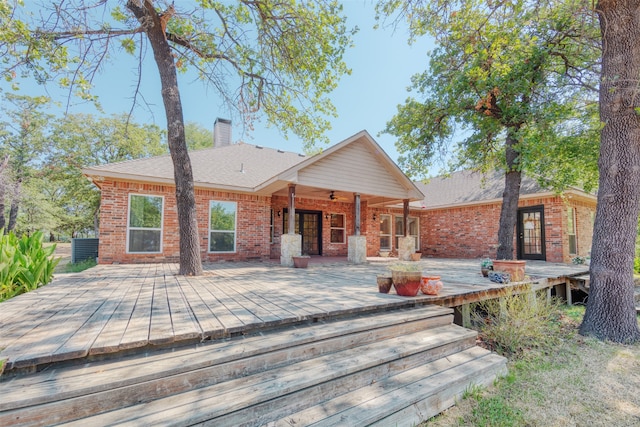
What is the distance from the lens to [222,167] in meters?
10.6

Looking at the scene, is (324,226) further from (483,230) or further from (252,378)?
(252,378)

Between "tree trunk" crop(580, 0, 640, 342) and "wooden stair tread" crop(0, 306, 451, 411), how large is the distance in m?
3.75

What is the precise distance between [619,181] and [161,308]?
21.4 ft

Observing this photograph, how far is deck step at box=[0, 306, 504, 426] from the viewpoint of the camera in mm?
1789

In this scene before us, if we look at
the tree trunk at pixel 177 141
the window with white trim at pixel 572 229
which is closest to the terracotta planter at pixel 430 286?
the tree trunk at pixel 177 141

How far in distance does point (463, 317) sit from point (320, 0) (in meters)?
6.98

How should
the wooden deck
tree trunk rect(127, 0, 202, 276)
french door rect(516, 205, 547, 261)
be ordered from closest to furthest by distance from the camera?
the wooden deck < tree trunk rect(127, 0, 202, 276) < french door rect(516, 205, 547, 261)

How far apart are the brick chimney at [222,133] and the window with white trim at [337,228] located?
21.0 ft

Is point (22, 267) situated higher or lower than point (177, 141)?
Result: lower

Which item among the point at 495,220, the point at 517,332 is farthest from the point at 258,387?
the point at 495,220

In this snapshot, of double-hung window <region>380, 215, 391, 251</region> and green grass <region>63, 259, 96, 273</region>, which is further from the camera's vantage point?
double-hung window <region>380, 215, 391, 251</region>

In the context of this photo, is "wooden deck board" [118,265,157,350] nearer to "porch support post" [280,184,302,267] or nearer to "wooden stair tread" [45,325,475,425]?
"wooden stair tread" [45,325,475,425]

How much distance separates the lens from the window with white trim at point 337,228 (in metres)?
12.7

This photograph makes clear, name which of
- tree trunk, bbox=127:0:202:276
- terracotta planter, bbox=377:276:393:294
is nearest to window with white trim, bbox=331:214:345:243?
tree trunk, bbox=127:0:202:276
